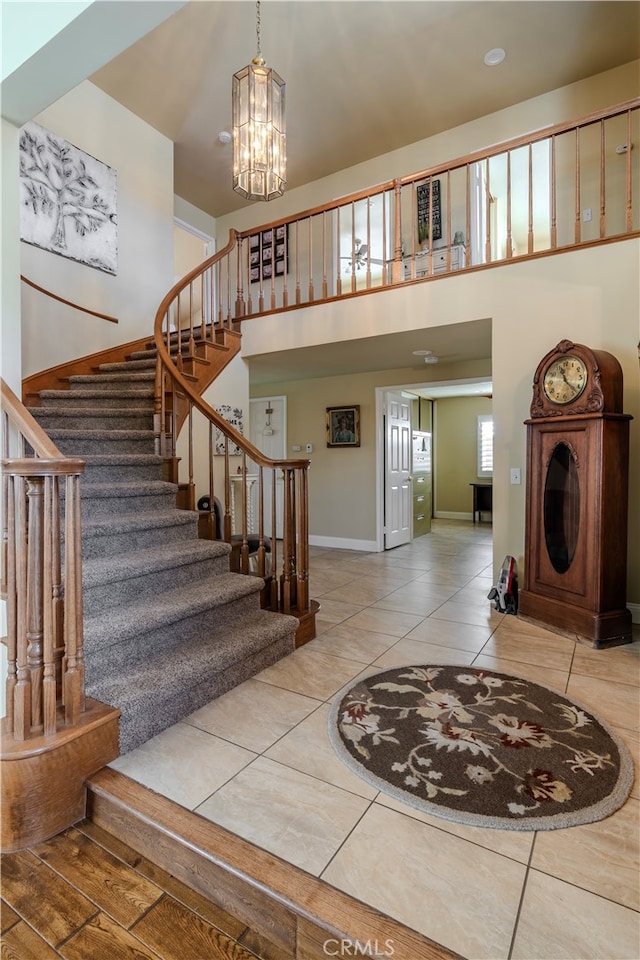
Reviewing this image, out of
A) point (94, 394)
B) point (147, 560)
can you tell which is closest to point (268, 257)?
point (94, 394)

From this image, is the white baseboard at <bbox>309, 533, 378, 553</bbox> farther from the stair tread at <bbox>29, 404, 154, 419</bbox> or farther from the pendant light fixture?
the pendant light fixture

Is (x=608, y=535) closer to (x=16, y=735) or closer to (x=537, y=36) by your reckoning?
(x=16, y=735)

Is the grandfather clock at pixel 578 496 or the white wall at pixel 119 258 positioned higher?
the white wall at pixel 119 258

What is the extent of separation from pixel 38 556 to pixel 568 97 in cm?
619

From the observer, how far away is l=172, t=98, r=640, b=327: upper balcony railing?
3688 mm

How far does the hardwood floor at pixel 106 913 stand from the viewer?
1171 millimetres

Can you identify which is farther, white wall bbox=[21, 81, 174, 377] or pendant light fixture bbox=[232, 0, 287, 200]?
white wall bbox=[21, 81, 174, 377]

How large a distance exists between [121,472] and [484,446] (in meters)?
7.66

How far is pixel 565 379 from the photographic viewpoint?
318cm

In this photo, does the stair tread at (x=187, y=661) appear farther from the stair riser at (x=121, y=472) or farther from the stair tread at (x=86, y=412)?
the stair tread at (x=86, y=412)

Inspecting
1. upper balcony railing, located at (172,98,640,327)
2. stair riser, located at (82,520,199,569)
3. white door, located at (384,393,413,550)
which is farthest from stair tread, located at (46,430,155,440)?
white door, located at (384,393,413,550)

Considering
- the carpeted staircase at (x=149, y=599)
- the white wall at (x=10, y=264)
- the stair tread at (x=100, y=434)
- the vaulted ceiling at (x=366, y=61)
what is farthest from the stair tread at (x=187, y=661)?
the vaulted ceiling at (x=366, y=61)

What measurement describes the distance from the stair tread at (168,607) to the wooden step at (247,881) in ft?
1.93

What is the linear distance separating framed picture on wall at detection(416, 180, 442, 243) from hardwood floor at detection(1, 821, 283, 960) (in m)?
5.83
